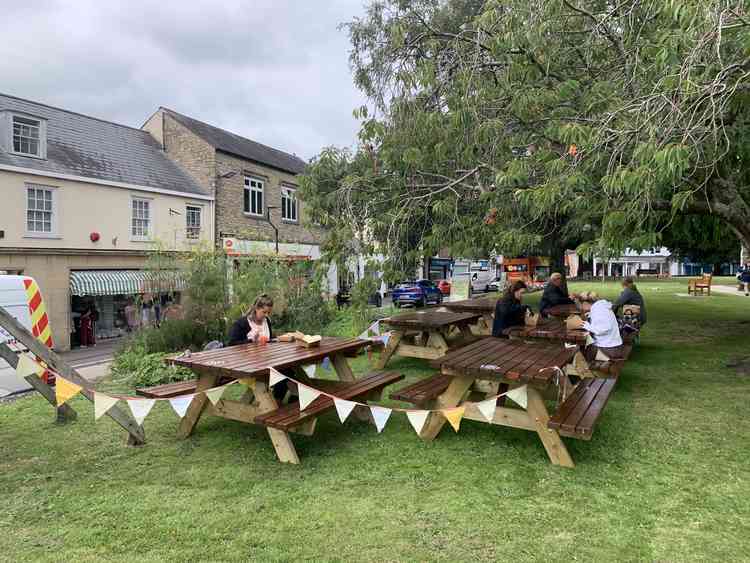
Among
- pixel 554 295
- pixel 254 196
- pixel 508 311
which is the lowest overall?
pixel 508 311

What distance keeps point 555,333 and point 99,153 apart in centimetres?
1805

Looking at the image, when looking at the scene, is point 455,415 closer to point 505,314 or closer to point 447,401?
point 447,401

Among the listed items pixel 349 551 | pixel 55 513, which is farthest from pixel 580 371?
pixel 55 513

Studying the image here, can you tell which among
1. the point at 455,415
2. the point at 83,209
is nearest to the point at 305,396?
the point at 455,415

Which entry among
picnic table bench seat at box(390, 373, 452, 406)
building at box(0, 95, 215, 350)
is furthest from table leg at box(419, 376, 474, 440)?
building at box(0, 95, 215, 350)

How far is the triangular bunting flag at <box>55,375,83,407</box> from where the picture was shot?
443 centimetres

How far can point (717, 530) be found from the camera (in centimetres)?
334

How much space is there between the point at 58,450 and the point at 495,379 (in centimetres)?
431

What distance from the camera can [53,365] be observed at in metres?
4.61

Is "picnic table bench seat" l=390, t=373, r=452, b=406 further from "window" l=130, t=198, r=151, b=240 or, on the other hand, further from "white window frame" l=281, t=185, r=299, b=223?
"white window frame" l=281, t=185, r=299, b=223

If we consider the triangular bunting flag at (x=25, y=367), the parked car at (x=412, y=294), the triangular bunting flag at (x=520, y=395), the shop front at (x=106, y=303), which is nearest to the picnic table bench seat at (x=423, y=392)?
the triangular bunting flag at (x=520, y=395)

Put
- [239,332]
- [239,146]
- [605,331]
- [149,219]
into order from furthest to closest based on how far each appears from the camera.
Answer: [239,146]
[149,219]
[605,331]
[239,332]

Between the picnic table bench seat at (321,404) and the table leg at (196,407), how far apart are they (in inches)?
31.3

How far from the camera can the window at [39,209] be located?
1536 cm
